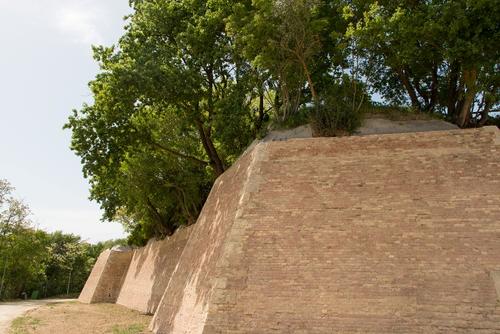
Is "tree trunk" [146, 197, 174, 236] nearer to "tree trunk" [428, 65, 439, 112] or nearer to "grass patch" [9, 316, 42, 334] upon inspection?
"grass patch" [9, 316, 42, 334]

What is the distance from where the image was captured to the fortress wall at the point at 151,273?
2103cm

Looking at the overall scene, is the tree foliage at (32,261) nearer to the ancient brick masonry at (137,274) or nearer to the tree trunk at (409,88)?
the ancient brick masonry at (137,274)

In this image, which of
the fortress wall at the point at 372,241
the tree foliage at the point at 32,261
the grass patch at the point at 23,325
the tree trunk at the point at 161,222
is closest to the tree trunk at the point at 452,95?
the fortress wall at the point at 372,241

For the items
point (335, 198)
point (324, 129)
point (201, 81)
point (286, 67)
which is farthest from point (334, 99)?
point (201, 81)

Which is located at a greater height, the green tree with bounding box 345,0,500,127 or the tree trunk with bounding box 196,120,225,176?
the green tree with bounding box 345,0,500,127

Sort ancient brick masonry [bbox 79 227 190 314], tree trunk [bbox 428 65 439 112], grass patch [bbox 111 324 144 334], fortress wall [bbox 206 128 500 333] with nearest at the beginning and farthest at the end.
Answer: fortress wall [bbox 206 128 500 333] < grass patch [bbox 111 324 144 334] < tree trunk [bbox 428 65 439 112] < ancient brick masonry [bbox 79 227 190 314]

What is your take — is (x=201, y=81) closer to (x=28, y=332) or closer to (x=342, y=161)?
(x=342, y=161)

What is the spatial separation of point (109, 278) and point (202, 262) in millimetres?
22325

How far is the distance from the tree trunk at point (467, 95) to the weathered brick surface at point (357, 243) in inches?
81.3

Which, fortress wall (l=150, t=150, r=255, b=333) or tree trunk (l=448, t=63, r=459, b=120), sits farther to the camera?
tree trunk (l=448, t=63, r=459, b=120)

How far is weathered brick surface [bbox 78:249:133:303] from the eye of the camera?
30719 mm

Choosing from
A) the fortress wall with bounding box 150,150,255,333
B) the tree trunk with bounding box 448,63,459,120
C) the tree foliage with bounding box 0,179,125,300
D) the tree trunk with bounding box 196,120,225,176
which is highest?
the tree trunk with bounding box 448,63,459,120

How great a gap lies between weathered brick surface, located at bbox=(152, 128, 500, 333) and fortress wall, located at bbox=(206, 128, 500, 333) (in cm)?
2

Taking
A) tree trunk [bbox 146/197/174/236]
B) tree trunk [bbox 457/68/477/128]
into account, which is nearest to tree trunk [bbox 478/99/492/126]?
tree trunk [bbox 457/68/477/128]
